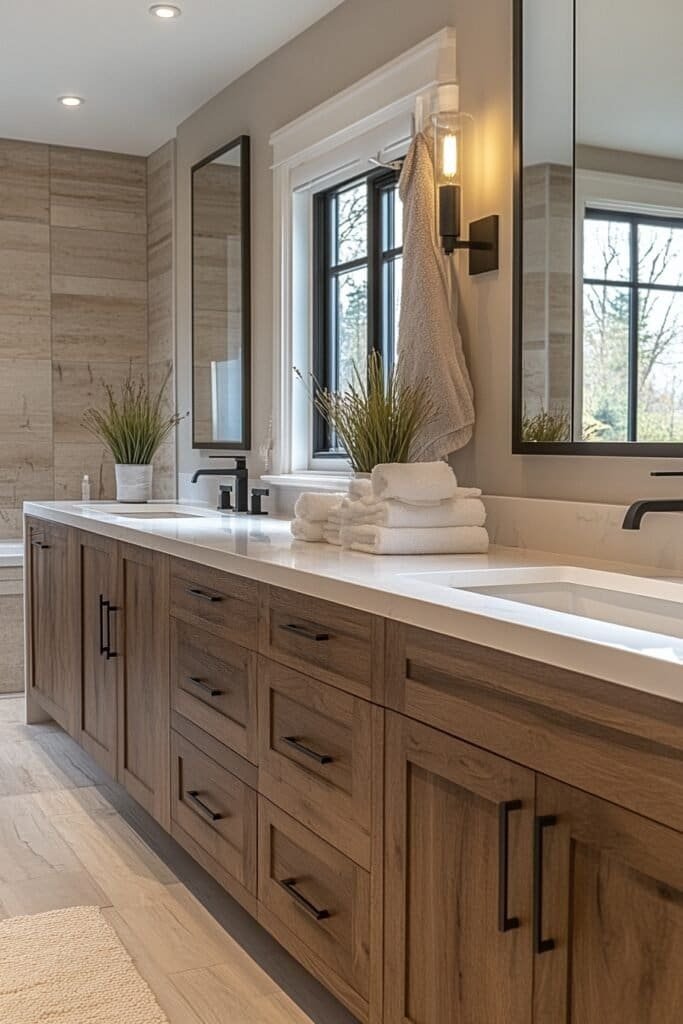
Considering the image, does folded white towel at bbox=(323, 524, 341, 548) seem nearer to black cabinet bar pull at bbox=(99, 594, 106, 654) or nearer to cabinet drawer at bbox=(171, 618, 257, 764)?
cabinet drawer at bbox=(171, 618, 257, 764)

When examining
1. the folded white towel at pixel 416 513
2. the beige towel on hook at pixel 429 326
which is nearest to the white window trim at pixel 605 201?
the folded white towel at pixel 416 513

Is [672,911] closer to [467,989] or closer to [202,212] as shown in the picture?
[467,989]

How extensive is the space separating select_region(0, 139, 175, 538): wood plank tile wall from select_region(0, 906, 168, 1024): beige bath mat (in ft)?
8.58

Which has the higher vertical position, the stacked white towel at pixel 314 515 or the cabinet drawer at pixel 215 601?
the stacked white towel at pixel 314 515

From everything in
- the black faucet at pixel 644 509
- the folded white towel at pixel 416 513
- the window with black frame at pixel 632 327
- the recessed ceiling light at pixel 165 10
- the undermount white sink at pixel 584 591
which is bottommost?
the undermount white sink at pixel 584 591

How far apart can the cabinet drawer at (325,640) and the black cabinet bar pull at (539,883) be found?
443 millimetres

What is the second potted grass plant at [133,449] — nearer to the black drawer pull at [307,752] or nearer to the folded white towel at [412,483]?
the folded white towel at [412,483]

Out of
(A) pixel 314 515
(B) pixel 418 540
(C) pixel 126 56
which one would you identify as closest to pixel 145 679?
(A) pixel 314 515

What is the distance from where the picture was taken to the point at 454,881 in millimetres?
1501

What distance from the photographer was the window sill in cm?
326

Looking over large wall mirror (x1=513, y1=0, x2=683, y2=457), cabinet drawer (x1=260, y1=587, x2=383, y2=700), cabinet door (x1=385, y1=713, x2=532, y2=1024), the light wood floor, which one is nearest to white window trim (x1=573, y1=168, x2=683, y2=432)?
large wall mirror (x1=513, y1=0, x2=683, y2=457)

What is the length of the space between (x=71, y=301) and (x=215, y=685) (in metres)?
3.12

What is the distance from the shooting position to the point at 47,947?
2281 millimetres

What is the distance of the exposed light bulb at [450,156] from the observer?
8.58 feet
